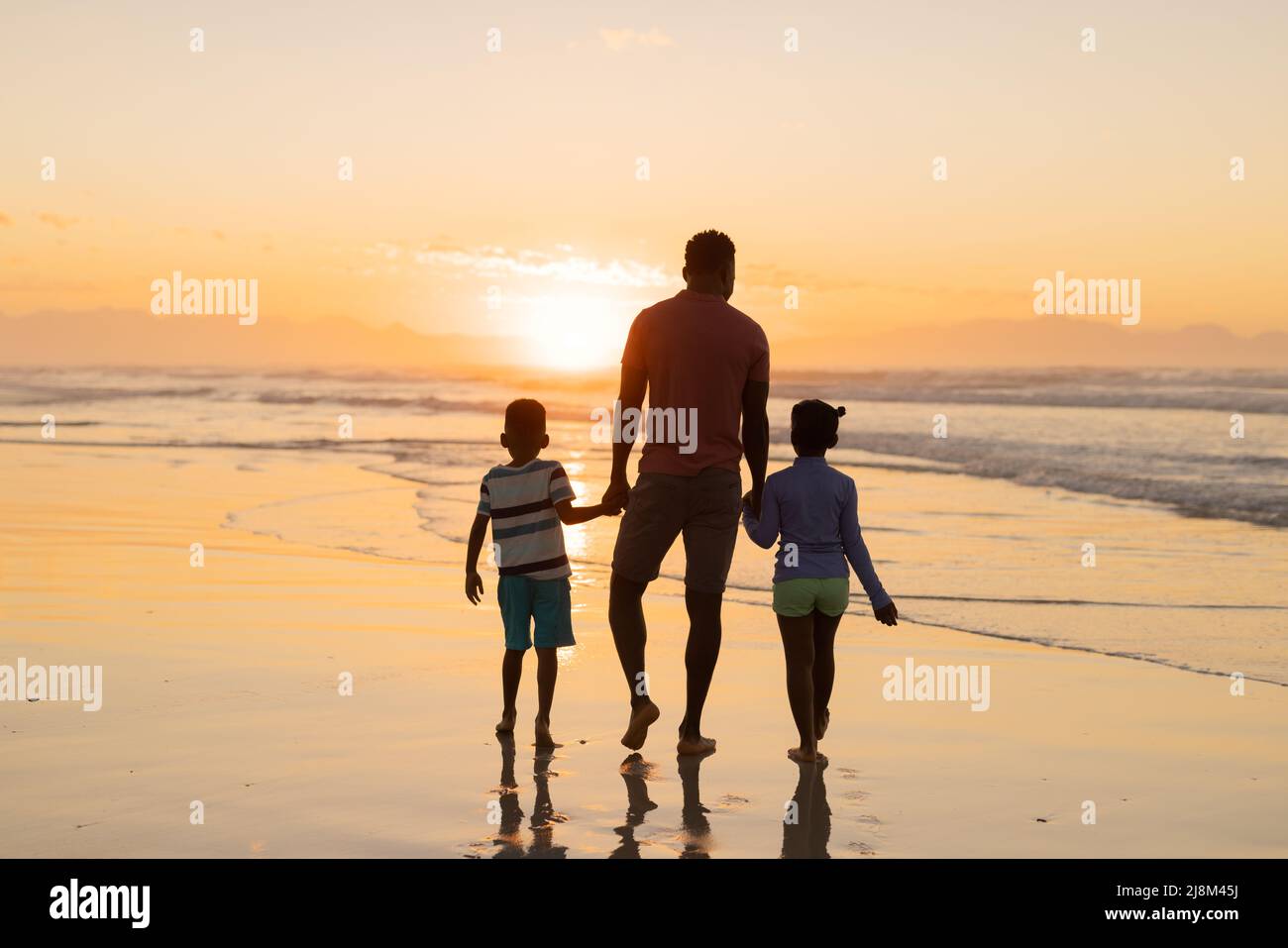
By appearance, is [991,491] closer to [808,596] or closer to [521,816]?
[808,596]

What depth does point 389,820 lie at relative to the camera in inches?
182

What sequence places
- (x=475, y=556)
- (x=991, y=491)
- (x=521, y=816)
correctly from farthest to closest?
(x=991, y=491) → (x=475, y=556) → (x=521, y=816)

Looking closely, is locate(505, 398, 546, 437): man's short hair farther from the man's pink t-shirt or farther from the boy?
the man's pink t-shirt

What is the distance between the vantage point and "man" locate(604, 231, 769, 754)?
5.52m

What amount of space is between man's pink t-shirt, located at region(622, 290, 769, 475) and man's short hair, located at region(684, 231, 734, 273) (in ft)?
0.44

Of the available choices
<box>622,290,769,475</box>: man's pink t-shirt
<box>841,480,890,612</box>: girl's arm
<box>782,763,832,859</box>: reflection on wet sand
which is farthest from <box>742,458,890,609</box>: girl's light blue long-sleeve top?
<box>782,763,832,859</box>: reflection on wet sand

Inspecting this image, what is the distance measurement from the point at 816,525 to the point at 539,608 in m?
1.31

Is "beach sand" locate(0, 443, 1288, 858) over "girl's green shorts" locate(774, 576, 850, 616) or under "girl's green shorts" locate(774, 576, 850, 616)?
under

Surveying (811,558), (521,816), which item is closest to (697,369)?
(811,558)

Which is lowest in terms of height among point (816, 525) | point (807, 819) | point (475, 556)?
point (807, 819)

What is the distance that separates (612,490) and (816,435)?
36.0 inches

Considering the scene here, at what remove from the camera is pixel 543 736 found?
5.69 meters
